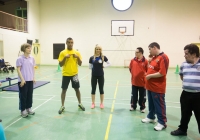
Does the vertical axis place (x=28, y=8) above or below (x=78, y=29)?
above

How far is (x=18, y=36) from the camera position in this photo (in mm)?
13203

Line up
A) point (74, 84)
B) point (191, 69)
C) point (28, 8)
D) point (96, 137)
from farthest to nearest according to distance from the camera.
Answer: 1. point (28, 8)
2. point (74, 84)
3. point (96, 137)
4. point (191, 69)

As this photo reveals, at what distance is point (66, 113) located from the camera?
3.86 metres

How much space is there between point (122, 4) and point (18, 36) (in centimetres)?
923

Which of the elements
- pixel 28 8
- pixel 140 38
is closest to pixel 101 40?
pixel 140 38

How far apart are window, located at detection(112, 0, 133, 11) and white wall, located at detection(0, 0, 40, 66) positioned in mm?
7329

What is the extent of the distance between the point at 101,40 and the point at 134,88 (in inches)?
473

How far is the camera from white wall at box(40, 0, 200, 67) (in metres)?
14.2

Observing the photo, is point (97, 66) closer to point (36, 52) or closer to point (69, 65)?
point (69, 65)

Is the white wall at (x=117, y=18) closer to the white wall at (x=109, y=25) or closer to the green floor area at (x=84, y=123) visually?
the white wall at (x=109, y=25)

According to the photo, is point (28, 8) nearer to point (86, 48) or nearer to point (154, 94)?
point (86, 48)

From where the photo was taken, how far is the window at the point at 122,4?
14625 mm

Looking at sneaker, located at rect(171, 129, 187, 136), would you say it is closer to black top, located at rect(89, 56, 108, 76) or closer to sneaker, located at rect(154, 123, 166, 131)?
sneaker, located at rect(154, 123, 166, 131)

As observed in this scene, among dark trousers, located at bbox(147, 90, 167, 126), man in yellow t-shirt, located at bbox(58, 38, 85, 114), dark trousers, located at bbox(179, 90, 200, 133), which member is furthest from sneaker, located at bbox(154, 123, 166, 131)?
man in yellow t-shirt, located at bbox(58, 38, 85, 114)
